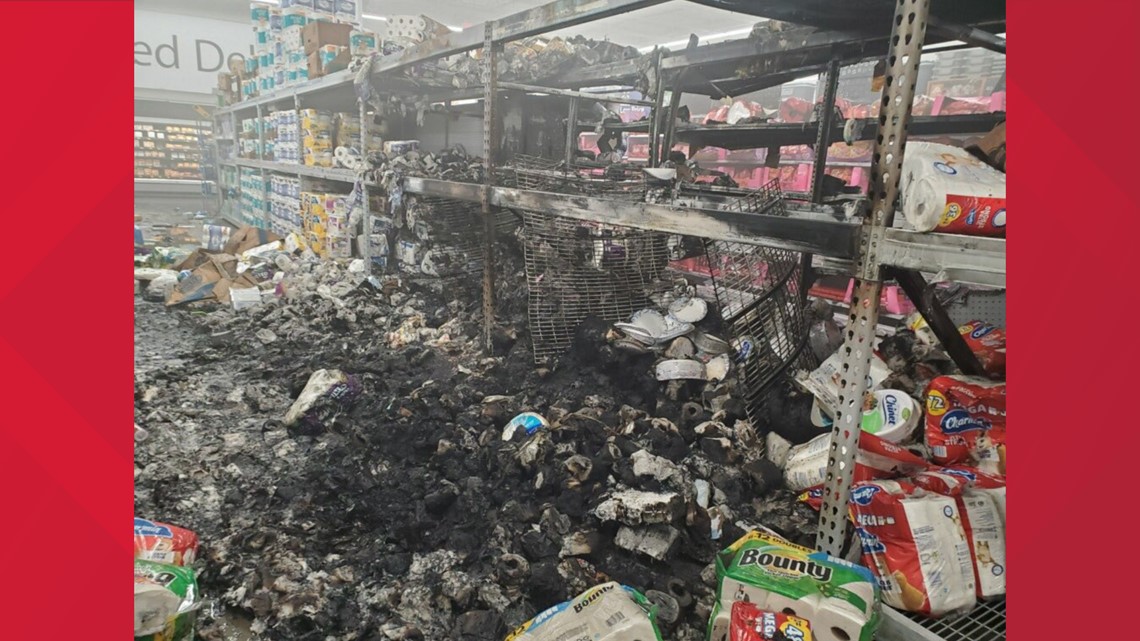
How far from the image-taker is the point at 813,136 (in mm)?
3232

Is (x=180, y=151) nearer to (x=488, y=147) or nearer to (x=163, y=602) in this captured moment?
(x=488, y=147)

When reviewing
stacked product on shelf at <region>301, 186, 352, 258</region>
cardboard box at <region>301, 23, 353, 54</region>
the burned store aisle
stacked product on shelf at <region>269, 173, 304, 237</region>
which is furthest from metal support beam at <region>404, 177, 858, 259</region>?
stacked product on shelf at <region>269, 173, 304, 237</region>

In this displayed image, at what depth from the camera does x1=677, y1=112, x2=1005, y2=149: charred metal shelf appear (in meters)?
2.84

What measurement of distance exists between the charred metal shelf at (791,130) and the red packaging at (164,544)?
10.1 ft

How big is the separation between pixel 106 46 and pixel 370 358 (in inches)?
116

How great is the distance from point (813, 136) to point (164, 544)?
3384 millimetres

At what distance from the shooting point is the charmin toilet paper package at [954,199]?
3.73 feet

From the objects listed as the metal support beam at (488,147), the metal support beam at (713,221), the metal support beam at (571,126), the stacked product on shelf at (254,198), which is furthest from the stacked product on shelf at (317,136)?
the metal support beam at (713,221)

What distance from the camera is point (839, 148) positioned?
18.5 ft

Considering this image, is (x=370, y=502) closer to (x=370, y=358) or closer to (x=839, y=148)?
(x=370, y=358)

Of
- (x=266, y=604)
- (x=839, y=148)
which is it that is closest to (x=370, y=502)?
(x=266, y=604)

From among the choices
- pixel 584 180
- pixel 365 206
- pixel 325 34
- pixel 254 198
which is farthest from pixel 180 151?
pixel 584 180

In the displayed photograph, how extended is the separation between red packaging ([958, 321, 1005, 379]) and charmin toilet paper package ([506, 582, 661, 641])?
1.48m

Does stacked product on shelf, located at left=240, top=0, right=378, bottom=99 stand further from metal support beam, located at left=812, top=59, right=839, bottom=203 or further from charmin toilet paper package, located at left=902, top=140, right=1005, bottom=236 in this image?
charmin toilet paper package, located at left=902, top=140, right=1005, bottom=236
